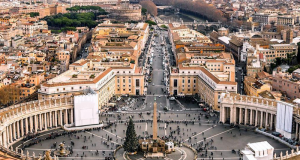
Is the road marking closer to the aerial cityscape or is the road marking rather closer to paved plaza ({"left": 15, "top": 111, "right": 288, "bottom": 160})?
the aerial cityscape

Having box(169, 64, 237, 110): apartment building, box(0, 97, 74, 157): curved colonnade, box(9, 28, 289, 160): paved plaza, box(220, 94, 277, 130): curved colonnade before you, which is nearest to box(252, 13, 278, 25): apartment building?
box(169, 64, 237, 110): apartment building

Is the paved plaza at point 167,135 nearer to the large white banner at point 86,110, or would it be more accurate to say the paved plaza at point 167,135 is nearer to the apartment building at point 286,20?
the large white banner at point 86,110

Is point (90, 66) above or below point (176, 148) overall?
above

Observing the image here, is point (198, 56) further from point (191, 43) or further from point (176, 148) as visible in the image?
point (176, 148)

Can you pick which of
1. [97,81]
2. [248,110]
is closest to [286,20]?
[248,110]

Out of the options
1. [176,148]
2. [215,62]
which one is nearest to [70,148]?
[176,148]

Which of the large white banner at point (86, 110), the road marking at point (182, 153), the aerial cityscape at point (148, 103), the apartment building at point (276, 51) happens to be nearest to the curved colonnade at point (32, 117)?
the aerial cityscape at point (148, 103)
